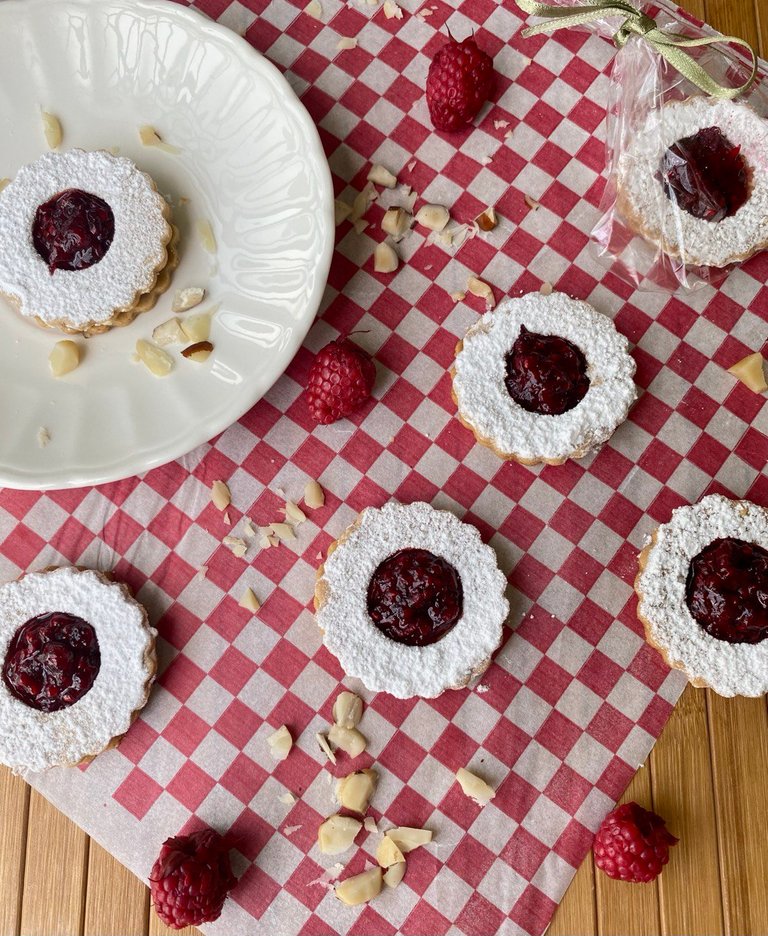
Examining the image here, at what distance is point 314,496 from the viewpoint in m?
1.94

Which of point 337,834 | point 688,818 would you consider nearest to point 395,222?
point 337,834

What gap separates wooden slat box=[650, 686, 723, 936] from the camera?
1.88m

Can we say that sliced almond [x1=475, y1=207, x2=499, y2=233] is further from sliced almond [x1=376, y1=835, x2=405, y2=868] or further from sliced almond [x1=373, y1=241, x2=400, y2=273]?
sliced almond [x1=376, y1=835, x2=405, y2=868]

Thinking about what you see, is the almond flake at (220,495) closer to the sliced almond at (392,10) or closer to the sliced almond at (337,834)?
the sliced almond at (337,834)

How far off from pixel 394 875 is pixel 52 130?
1.75 metres

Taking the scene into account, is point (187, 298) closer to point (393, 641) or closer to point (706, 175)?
point (393, 641)

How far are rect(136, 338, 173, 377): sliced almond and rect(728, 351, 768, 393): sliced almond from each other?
1.22m

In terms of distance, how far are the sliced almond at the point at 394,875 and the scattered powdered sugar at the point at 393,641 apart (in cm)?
35

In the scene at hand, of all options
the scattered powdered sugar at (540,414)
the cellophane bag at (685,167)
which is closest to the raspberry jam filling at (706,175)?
the cellophane bag at (685,167)

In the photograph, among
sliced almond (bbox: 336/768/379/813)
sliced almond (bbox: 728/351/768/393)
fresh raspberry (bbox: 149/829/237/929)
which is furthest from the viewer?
sliced almond (bbox: 728/351/768/393)

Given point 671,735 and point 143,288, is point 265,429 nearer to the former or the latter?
point 143,288

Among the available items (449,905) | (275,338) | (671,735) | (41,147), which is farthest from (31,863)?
(41,147)

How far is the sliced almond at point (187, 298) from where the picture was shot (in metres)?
1.94

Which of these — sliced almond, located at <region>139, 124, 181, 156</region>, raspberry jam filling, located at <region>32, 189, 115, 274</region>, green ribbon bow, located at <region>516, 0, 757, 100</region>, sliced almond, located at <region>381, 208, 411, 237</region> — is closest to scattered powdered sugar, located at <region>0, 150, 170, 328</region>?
raspberry jam filling, located at <region>32, 189, 115, 274</region>
